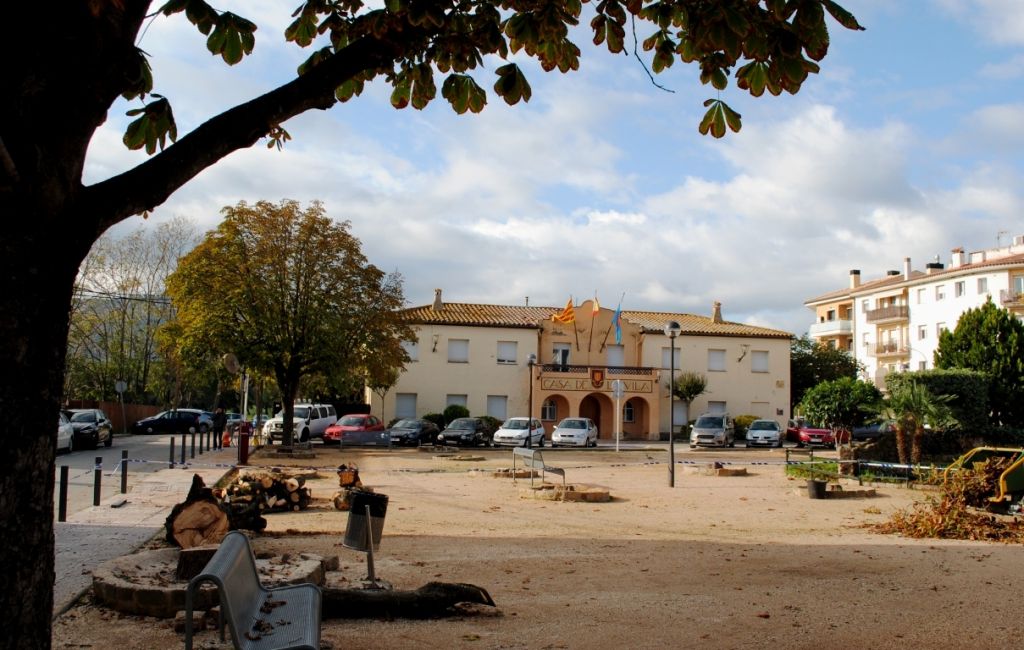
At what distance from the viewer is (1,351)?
3.36 meters

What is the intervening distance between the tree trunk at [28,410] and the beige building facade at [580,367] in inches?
1635

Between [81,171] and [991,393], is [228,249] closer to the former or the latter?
[991,393]

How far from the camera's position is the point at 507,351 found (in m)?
48.6

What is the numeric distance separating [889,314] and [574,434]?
41.8 m

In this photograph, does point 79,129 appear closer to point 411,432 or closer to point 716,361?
point 411,432

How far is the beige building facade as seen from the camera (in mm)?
47469

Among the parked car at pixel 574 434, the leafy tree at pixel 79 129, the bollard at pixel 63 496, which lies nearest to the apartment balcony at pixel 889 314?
the parked car at pixel 574 434

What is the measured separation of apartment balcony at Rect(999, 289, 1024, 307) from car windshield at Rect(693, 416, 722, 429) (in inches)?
1156

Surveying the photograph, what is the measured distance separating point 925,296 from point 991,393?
43205 mm

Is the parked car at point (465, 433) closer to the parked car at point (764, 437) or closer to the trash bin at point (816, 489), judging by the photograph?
the parked car at point (764, 437)

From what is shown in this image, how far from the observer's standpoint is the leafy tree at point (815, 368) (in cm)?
5869

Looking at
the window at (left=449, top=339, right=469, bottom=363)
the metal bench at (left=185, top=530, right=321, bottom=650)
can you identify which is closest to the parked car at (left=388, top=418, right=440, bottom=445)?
the window at (left=449, top=339, right=469, bottom=363)

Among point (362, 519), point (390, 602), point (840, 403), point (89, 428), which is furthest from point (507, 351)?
point (390, 602)

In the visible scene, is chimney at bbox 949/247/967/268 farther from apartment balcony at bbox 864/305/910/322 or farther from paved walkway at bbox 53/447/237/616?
paved walkway at bbox 53/447/237/616
